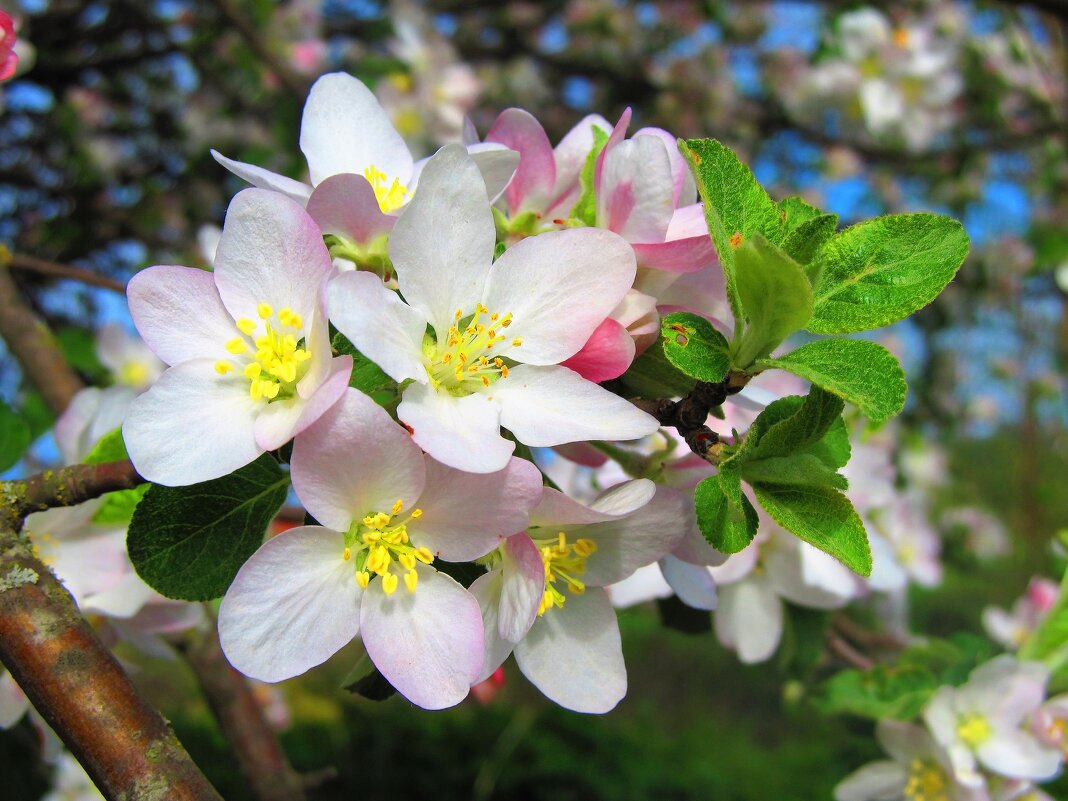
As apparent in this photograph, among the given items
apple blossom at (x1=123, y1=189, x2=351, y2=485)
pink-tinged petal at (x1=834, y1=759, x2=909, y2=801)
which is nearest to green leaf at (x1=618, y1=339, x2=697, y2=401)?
apple blossom at (x1=123, y1=189, x2=351, y2=485)

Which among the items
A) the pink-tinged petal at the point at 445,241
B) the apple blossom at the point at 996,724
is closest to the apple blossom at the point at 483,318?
the pink-tinged petal at the point at 445,241

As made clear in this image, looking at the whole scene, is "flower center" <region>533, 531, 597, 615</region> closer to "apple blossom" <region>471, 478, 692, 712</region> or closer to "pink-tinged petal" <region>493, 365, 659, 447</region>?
"apple blossom" <region>471, 478, 692, 712</region>

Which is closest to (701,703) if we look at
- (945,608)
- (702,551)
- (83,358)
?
(945,608)

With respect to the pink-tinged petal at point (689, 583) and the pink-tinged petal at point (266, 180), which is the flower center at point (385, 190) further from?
the pink-tinged petal at point (689, 583)

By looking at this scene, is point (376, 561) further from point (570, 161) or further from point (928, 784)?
point (928, 784)

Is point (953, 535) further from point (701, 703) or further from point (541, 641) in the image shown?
point (541, 641)

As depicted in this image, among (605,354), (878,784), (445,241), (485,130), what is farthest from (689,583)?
(485,130)
